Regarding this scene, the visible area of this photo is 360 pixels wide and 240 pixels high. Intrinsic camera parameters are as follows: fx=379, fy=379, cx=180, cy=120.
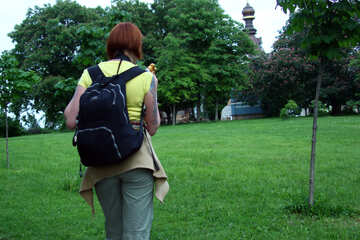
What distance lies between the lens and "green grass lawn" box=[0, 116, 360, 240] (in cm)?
493

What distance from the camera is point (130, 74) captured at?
2748 mm

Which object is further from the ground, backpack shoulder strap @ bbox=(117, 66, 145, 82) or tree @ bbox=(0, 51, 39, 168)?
tree @ bbox=(0, 51, 39, 168)

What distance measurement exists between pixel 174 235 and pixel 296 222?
165 cm

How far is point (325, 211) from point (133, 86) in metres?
3.86

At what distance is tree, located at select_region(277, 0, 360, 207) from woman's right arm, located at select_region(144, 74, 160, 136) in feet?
9.92

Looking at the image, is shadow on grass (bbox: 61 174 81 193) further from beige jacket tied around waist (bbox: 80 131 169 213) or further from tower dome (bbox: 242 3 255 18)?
tower dome (bbox: 242 3 255 18)

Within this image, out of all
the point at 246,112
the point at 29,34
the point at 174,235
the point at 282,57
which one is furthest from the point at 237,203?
the point at 246,112

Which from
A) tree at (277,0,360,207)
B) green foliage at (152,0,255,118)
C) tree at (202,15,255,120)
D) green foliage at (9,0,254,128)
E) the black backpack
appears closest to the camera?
the black backpack

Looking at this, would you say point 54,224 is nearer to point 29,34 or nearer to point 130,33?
point 130,33

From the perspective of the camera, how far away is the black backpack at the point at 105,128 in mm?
2555

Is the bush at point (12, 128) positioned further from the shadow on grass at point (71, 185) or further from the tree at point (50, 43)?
the shadow on grass at point (71, 185)

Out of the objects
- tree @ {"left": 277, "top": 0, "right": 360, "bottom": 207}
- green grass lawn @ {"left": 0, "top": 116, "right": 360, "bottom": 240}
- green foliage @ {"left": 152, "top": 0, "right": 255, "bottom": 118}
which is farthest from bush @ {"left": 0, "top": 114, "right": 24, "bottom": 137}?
tree @ {"left": 277, "top": 0, "right": 360, "bottom": 207}

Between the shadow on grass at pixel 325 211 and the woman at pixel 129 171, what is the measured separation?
127 inches

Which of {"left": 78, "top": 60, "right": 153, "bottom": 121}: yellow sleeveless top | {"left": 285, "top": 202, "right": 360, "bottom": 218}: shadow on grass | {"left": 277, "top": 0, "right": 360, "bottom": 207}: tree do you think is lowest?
{"left": 285, "top": 202, "right": 360, "bottom": 218}: shadow on grass
